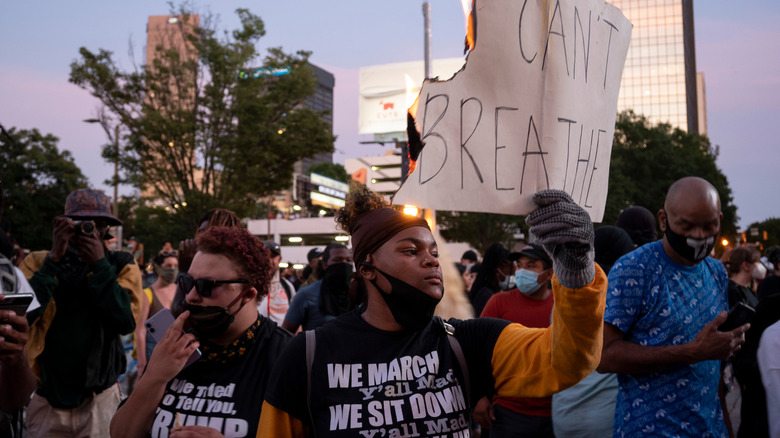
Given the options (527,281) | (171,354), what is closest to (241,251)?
(171,354)

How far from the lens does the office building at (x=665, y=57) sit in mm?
105250

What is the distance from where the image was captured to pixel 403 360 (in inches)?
85.2

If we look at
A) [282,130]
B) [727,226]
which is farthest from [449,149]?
[727,226]

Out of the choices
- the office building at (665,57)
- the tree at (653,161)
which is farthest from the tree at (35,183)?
the office building at (665,57)

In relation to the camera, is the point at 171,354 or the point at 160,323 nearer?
the point at 171,354

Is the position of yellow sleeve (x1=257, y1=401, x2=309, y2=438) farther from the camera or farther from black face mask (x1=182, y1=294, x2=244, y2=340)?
the camera

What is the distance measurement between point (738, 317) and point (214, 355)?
2337 millimetres

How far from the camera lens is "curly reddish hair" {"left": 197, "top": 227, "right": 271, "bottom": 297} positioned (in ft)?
9.83

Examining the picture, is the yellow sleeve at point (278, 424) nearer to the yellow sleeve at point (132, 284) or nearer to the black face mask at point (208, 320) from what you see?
the black face mask at point (208, 320)

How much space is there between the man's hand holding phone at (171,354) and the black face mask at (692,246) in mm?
2282

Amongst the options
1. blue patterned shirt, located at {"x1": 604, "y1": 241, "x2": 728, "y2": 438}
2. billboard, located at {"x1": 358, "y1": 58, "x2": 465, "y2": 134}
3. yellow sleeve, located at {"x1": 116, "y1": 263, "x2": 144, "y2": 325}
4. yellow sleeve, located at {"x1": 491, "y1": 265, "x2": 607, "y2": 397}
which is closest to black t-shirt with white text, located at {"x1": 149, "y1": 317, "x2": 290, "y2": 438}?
yellow sleeve, located at {"x1": 491, "y1": 265, "x2": 607, "y2": 397}

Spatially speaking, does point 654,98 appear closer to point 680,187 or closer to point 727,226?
point 727,226

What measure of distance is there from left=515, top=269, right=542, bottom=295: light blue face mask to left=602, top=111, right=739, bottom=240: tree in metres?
35.3

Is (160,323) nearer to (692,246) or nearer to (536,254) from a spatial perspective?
(692,246)
